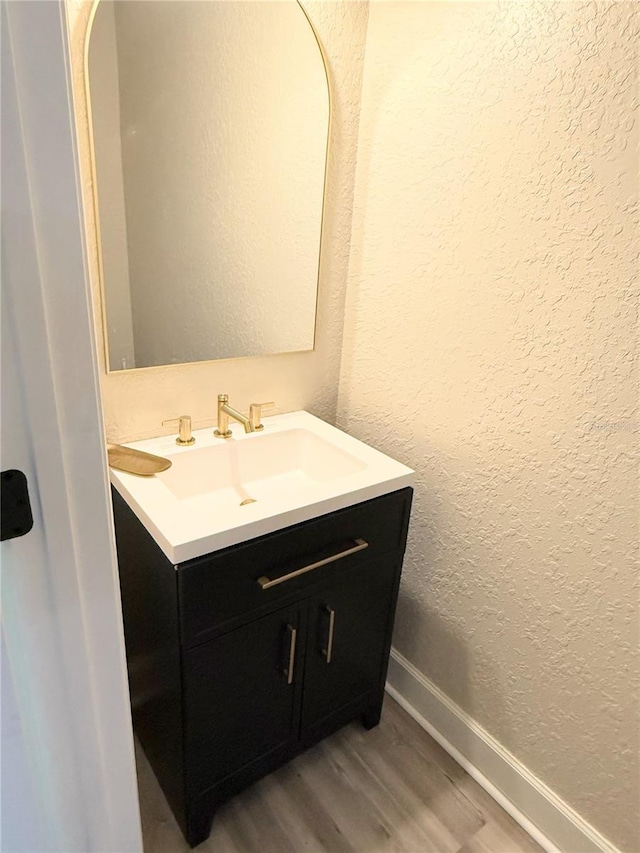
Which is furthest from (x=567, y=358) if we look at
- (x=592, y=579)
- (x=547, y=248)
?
(x=592, y=579)

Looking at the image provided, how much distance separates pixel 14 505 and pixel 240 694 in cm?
75

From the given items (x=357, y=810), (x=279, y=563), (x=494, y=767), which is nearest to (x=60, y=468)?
(x=279, y=563)

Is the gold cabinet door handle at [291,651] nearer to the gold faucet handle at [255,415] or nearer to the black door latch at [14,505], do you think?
the gold faucet handle at [255,415]

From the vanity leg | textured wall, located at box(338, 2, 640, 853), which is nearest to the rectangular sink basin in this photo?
textured wall, located at box(338, 2, 640, 853)

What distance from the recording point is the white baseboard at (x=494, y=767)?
3.89 ft

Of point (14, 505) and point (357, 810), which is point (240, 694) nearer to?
point (357, 810)

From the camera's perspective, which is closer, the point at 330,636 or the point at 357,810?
the point at 330,636

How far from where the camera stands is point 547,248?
102cm

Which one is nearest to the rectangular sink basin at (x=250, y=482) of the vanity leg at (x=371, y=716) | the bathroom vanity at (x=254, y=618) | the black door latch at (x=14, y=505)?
the bathroom vanity at (x=254, y=618)

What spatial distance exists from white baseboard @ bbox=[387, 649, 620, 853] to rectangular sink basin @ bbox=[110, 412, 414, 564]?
0.70m

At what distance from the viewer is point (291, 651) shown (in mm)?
1146

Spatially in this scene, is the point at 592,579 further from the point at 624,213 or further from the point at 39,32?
the point at 39,32

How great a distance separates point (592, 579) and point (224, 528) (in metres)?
0.75

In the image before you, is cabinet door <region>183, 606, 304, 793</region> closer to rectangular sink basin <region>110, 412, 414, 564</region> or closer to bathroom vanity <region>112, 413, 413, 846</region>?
bathroom vanity <region>112, 413, 413, 846</region>
